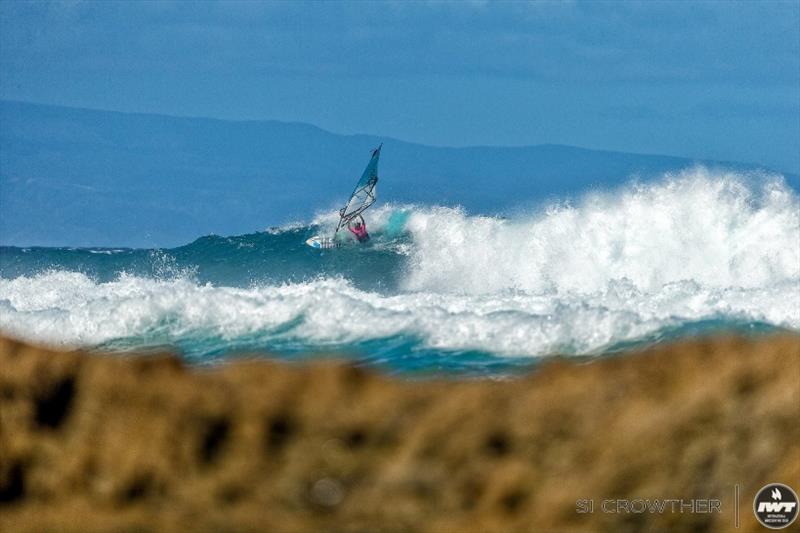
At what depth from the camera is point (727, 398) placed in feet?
20.7

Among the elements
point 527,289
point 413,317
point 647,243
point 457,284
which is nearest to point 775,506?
point 413,317

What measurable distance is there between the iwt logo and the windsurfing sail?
35.0 meters

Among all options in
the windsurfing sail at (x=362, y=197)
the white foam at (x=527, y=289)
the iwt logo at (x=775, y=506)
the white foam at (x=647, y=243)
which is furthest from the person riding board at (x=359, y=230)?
the iwt logo at (x=775, y=506)

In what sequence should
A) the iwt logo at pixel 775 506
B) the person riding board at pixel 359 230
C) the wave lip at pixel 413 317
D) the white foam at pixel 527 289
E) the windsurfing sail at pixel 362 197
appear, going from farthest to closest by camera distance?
1. the windsurfing sail at pixel 362 197
2. the person riding board at pixel 359 230
3. the white foam at pixel 527 289
4. the wave lip at pixel 413 317
5. the iwt logo at pixel 775 506

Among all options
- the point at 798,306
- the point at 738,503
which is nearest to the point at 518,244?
the point at 798,306

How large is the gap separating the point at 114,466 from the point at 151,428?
0.87 feet

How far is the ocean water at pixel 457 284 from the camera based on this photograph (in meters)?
17.0

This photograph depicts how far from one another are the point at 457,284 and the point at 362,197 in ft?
26.2

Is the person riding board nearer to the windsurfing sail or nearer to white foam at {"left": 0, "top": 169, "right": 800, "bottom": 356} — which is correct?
the windsurfing sail

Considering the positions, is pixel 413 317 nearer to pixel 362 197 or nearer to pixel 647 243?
pixel 647 243

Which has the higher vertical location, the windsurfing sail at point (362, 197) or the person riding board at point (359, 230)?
the windsurfing sail at point (362, 197)

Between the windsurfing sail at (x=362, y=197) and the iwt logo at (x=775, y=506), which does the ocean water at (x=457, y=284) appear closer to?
the windsurfing sail at (x=362, y=197)

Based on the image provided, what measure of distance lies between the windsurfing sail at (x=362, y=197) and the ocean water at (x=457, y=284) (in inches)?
39.2

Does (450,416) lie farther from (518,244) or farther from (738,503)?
(518,244)
